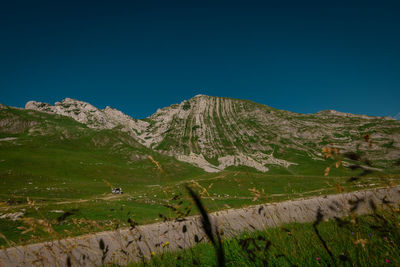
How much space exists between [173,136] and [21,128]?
4527 inches

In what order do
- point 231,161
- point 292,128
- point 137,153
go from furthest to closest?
1. point 292,128
2. point 231,161
3. point 137,153

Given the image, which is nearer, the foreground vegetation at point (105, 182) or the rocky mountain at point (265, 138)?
the foreground vegetation at point (105, 182)

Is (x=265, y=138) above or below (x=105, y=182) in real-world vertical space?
above

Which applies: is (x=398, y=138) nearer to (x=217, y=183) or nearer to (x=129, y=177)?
(x=217, y=183)

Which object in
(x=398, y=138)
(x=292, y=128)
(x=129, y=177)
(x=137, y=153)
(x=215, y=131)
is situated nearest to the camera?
(x=129, y=177)

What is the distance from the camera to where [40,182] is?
46.7 meters

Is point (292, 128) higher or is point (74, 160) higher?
point (292, 128)

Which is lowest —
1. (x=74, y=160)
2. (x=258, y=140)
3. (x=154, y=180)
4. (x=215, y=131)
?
(x=154, y=180)

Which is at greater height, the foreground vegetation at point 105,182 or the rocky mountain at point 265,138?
the rocky mountain at point 265,138

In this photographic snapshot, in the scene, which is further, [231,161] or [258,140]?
[258,140]

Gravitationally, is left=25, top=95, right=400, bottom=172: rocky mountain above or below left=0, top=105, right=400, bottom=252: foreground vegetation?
above

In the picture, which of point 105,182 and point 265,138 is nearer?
point 105,182

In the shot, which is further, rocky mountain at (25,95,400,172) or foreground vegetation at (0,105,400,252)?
rocky mountain at (25,95,400,172)

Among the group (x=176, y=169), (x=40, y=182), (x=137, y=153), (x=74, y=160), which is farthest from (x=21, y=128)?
(x=40, y=182)
